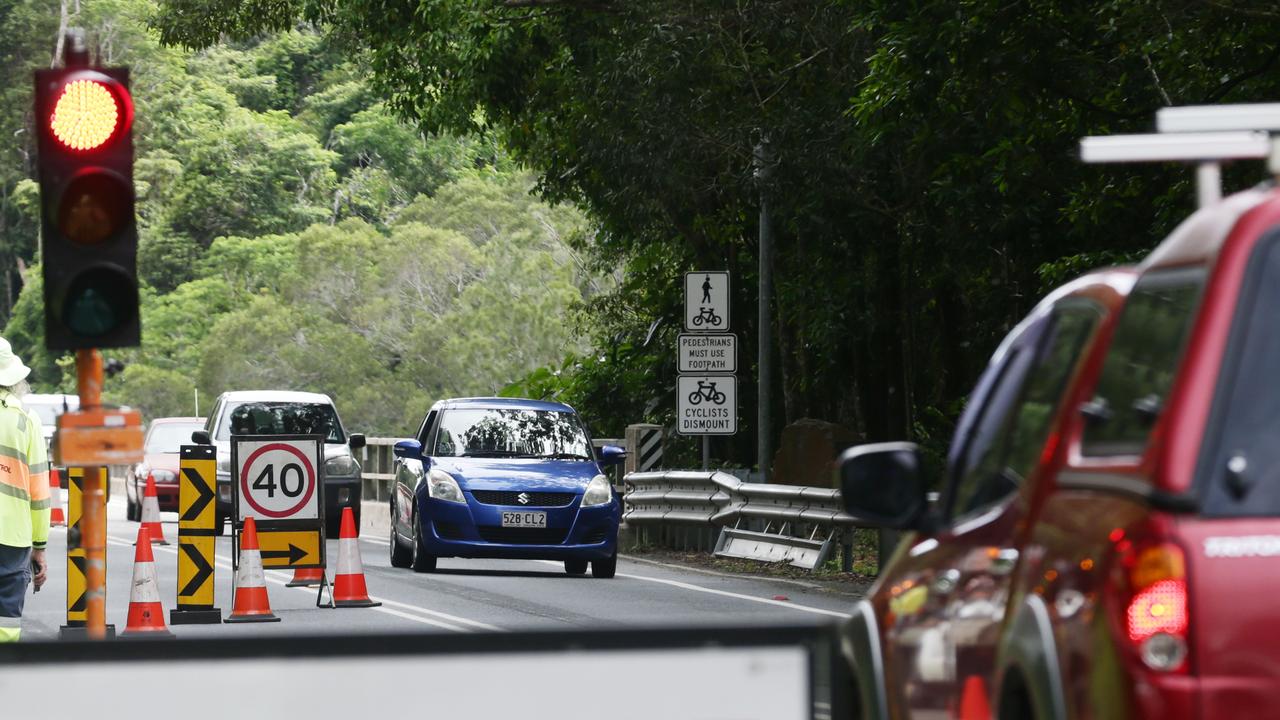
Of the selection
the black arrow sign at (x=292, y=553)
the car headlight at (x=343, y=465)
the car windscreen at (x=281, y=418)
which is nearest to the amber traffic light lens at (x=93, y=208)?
the black arrow sign at (x=292, y=553)

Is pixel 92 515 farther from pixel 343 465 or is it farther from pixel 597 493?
pixel 343 465

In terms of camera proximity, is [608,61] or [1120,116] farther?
[608,61]

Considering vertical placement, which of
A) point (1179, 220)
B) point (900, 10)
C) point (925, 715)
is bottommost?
point (925, 715)

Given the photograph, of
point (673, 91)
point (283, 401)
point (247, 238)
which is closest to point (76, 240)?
point (673, 91)

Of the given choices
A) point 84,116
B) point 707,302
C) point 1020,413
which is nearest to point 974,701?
point 1020,413

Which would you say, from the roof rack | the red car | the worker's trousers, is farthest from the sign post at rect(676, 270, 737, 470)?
the roof rack

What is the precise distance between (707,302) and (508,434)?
4.79 metres

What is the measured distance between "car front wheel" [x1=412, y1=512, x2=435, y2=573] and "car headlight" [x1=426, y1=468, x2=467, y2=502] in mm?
453

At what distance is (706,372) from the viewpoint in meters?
26.3

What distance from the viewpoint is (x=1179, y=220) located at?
1964cm

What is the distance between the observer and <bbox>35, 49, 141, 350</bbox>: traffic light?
838 cm

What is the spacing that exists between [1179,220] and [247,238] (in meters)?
62.1

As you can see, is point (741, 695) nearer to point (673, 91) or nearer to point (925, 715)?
point (925, 715)

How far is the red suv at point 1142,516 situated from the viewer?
3.90 m
